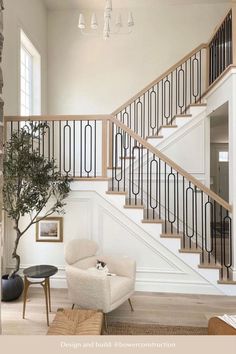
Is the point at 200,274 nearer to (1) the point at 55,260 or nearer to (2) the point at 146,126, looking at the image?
(1) the point at 55,260

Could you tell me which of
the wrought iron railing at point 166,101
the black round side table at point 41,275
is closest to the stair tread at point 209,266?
the black round side table at point 41,275

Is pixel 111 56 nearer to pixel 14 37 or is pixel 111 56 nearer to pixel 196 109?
pixel 14 37

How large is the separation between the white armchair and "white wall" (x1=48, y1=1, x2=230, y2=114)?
3867mm

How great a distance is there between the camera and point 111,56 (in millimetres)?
6133

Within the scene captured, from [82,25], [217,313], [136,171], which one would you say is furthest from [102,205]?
[82,25]

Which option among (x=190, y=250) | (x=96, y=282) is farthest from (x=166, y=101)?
(x=96, y=282)

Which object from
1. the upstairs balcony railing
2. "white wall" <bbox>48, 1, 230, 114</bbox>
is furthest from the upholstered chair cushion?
"white wall" <bbox>48, 1, 230, 114</bbox>

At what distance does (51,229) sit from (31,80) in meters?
3.47

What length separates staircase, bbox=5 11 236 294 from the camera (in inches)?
148

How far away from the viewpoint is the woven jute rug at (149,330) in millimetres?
2619

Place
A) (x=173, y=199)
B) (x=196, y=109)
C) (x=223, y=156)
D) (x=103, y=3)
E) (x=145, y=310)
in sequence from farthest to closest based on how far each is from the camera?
(x=223, y=156), (x=103, y=3), (x=173, y=199), (x=196, y=109), (x=145, y=310)

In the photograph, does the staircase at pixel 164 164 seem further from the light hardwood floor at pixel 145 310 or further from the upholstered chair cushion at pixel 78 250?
the upholstered chair cushion at pixel 78 250

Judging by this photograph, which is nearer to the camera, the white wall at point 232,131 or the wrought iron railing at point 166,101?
the white wall at point 232,131

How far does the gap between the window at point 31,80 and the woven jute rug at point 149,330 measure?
421 centimetres
